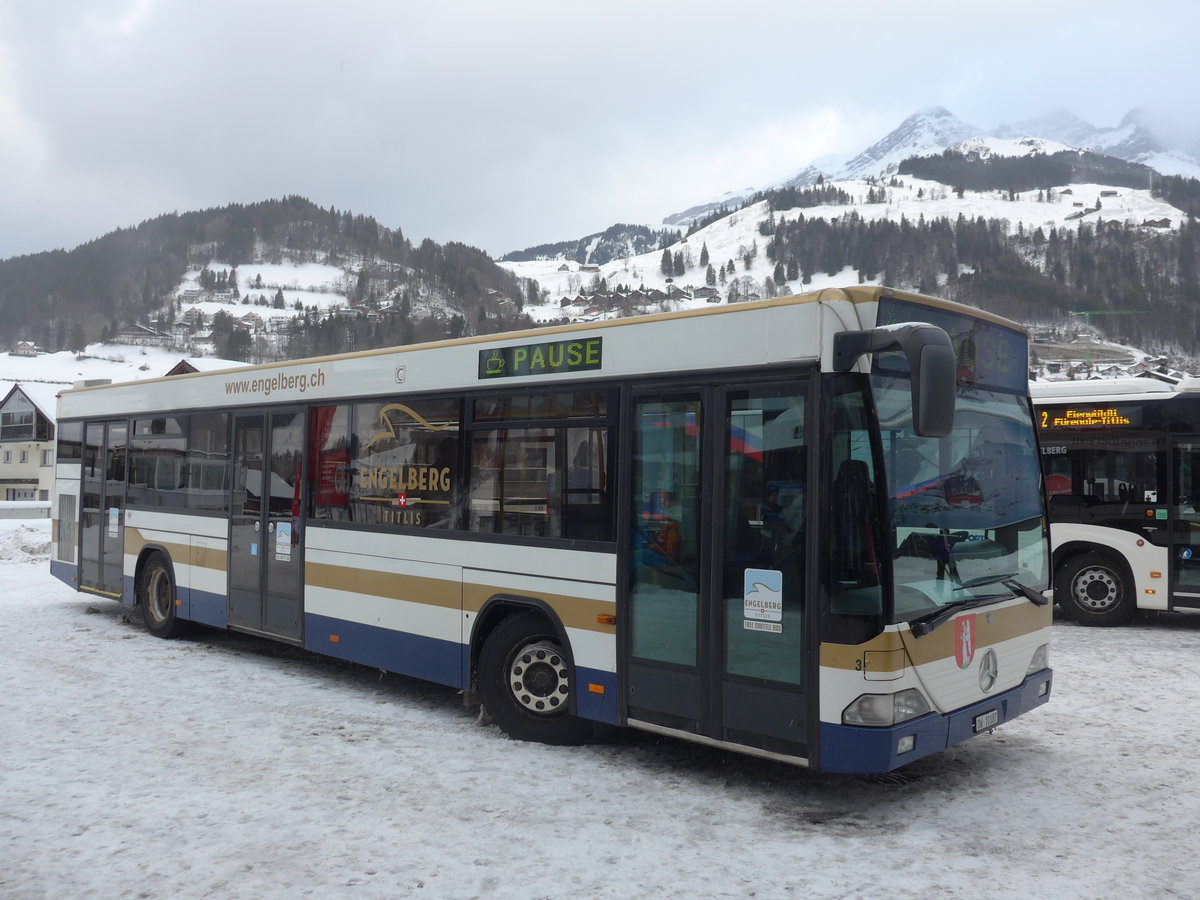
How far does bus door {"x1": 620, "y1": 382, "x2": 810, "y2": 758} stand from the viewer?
5.18 metres

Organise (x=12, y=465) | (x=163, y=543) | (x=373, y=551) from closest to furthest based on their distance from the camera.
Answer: (x=373, y=551), (x=163, y=543), (x=12, y=465)

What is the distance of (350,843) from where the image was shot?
4.82m

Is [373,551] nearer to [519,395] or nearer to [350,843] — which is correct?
[519,395]

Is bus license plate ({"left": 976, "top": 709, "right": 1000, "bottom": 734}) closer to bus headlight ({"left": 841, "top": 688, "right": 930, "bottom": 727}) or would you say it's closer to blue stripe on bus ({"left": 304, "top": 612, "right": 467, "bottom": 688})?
bus headlight ({"left": 841, "top": 688, "right": 930, "bottom": 727})

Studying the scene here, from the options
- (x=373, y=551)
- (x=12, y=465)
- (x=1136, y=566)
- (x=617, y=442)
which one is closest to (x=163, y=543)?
(x=373, y=551)

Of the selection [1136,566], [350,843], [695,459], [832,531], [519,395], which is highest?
[519,395]

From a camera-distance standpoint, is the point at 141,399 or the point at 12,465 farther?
the point at 12,465

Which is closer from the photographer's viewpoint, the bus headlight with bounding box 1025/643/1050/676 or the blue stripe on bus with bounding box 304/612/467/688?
the bus headlight with bounding box 1025/643/1050/676

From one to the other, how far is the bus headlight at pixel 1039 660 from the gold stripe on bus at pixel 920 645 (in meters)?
0.32

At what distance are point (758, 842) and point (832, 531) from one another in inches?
62.8

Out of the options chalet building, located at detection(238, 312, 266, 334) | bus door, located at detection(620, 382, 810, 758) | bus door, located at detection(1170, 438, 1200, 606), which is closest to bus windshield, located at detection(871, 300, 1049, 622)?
bus door, located at detection(620, 382, 810, 758)

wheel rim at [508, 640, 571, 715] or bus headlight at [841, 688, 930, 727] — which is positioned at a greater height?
bus headlight at [841, 688, 930, 727]

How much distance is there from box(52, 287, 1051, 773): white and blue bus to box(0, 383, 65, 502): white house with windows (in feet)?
239

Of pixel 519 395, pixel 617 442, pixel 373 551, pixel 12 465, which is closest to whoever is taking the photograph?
pixel 617 442
